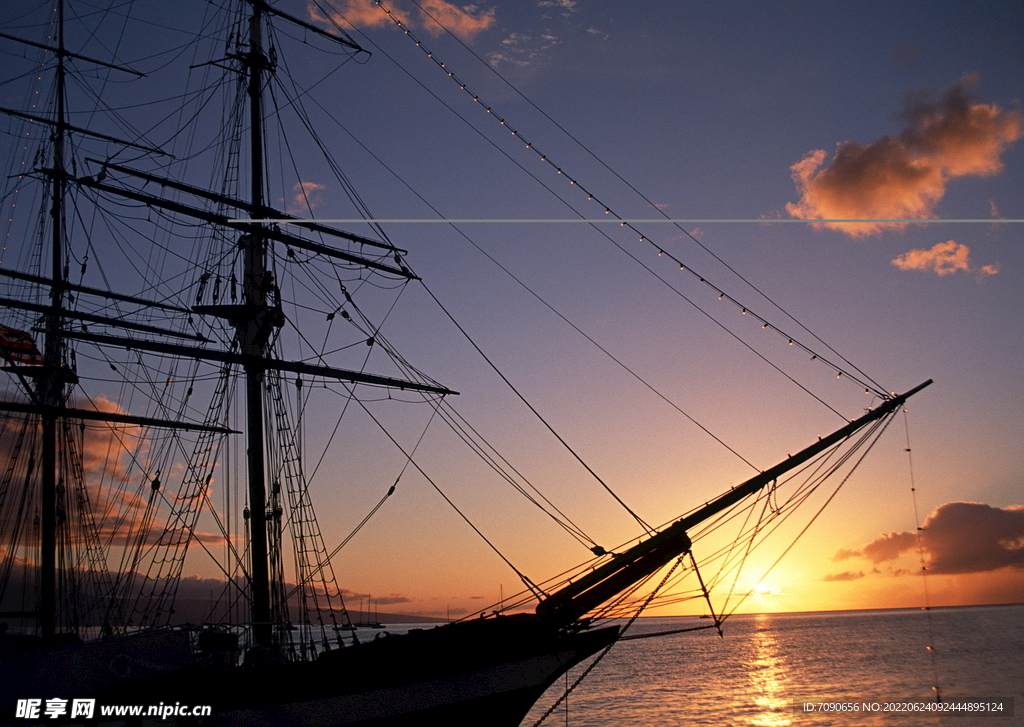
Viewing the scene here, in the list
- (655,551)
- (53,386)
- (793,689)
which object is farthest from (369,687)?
(793,689)

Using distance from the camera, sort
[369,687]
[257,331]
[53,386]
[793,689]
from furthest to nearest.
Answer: [793,689], [53,386], [257,331], [369,687]

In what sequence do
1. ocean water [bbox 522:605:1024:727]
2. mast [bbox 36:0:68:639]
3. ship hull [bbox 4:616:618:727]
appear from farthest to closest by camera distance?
1. ocean water [bbox 522:605:1024:727]
2. mast [bbox 36:0:68:639]
3. ship hull [bbox 4:616:618:727]

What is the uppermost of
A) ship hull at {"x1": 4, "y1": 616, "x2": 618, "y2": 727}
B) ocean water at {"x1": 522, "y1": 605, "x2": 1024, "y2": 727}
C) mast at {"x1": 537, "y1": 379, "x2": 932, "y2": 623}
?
mast at {"x1": 537, "y1": 379, "x2": 932, "y2": 623}

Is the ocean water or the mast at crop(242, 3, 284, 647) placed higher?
the mast at crop(242, 3, 284, 647)

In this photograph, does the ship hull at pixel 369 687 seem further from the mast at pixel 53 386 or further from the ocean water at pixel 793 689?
the ocean water at pixel 793 689

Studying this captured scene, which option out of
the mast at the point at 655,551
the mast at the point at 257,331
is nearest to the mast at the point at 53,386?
the mast at the point at 257,331

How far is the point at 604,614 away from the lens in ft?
64.3

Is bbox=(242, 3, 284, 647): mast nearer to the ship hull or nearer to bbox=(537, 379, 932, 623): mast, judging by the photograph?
the ship hull

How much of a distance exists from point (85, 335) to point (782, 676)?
66.8 metres

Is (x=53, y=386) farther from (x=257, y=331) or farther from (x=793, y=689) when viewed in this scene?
(x=793, y=689)

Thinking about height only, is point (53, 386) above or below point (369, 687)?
above

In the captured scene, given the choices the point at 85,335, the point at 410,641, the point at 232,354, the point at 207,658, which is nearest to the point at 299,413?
the point at 232,354

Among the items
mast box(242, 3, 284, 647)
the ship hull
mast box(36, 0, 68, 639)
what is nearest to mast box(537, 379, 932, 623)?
the ship hull

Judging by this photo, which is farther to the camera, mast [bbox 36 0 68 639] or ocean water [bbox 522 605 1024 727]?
ocean water [bbox 522 605 1024 727]
